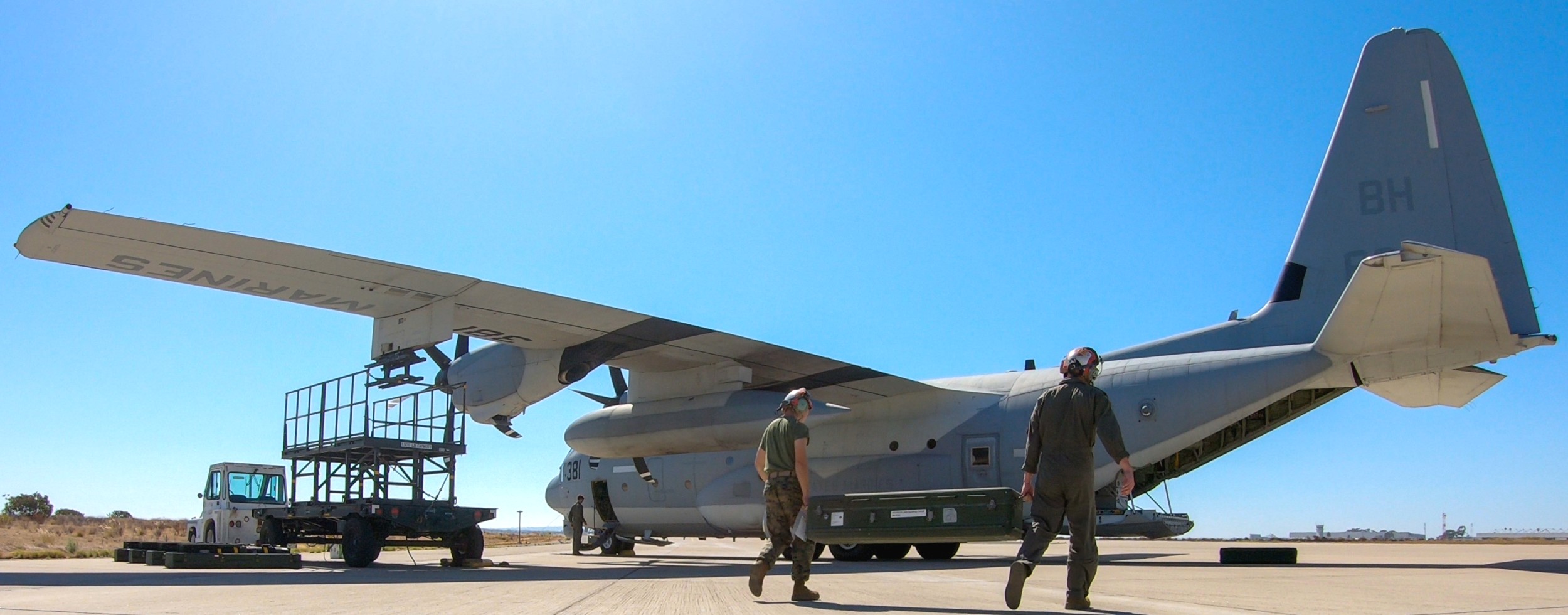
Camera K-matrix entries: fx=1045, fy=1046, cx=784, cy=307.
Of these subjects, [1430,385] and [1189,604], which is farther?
[1430,385]

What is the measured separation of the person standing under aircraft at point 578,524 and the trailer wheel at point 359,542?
20.6 ft

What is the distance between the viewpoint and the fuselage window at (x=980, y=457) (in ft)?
48.5

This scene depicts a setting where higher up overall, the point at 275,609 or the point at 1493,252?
the point at 1493,252

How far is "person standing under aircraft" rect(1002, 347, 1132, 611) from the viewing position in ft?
18.6

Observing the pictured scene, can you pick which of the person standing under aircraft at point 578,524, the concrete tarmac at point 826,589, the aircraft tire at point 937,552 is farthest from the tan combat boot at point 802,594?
the person standing under aircraft at point 578,524

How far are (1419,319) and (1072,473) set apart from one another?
28.0 feet

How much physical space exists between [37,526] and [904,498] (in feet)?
154

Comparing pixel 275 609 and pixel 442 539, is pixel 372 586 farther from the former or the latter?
pixel 442 539

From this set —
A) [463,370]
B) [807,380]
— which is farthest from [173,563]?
[807,380]

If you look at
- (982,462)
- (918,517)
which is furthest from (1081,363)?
(982,462)

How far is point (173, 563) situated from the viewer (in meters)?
13.6

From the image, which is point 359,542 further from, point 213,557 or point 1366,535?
point 1366,535

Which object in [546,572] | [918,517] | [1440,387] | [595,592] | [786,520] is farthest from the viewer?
[1440,387]

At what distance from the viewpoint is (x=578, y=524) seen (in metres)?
20.4
